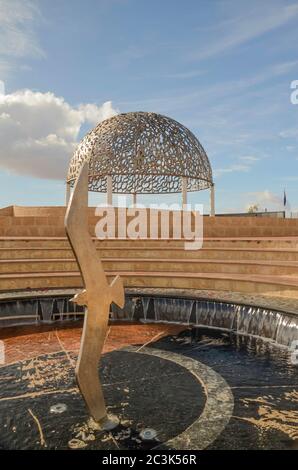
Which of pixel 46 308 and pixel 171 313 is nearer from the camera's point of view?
pixel 171 313

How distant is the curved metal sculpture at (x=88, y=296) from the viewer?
4367 millimetres

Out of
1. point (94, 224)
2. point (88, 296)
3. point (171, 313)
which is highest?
point (94, 224)

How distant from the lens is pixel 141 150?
23922 mm

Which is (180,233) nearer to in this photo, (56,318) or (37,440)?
(56,318)

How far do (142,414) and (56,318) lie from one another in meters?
6.58

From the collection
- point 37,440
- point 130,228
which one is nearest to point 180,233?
point 130,228

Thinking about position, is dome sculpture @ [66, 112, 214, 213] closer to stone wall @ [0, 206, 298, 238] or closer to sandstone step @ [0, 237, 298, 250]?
stone wall @ [0, 206, 298, 238]

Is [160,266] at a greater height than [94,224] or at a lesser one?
lesser

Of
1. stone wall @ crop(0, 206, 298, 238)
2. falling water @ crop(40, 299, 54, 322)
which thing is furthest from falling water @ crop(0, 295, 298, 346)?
stone wall @ crop(0, 206, 298, 238)

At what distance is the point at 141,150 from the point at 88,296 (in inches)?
806

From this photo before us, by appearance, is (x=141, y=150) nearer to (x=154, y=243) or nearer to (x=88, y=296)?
(x=154, y=243)

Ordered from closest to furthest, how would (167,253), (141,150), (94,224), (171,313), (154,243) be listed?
1. (171,313)
2. (167,253)
3. (154,243)
4. (94,224)
5. (141,150)

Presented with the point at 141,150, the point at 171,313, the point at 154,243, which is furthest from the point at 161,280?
the point at 141,150

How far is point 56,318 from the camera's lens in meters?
11.1
